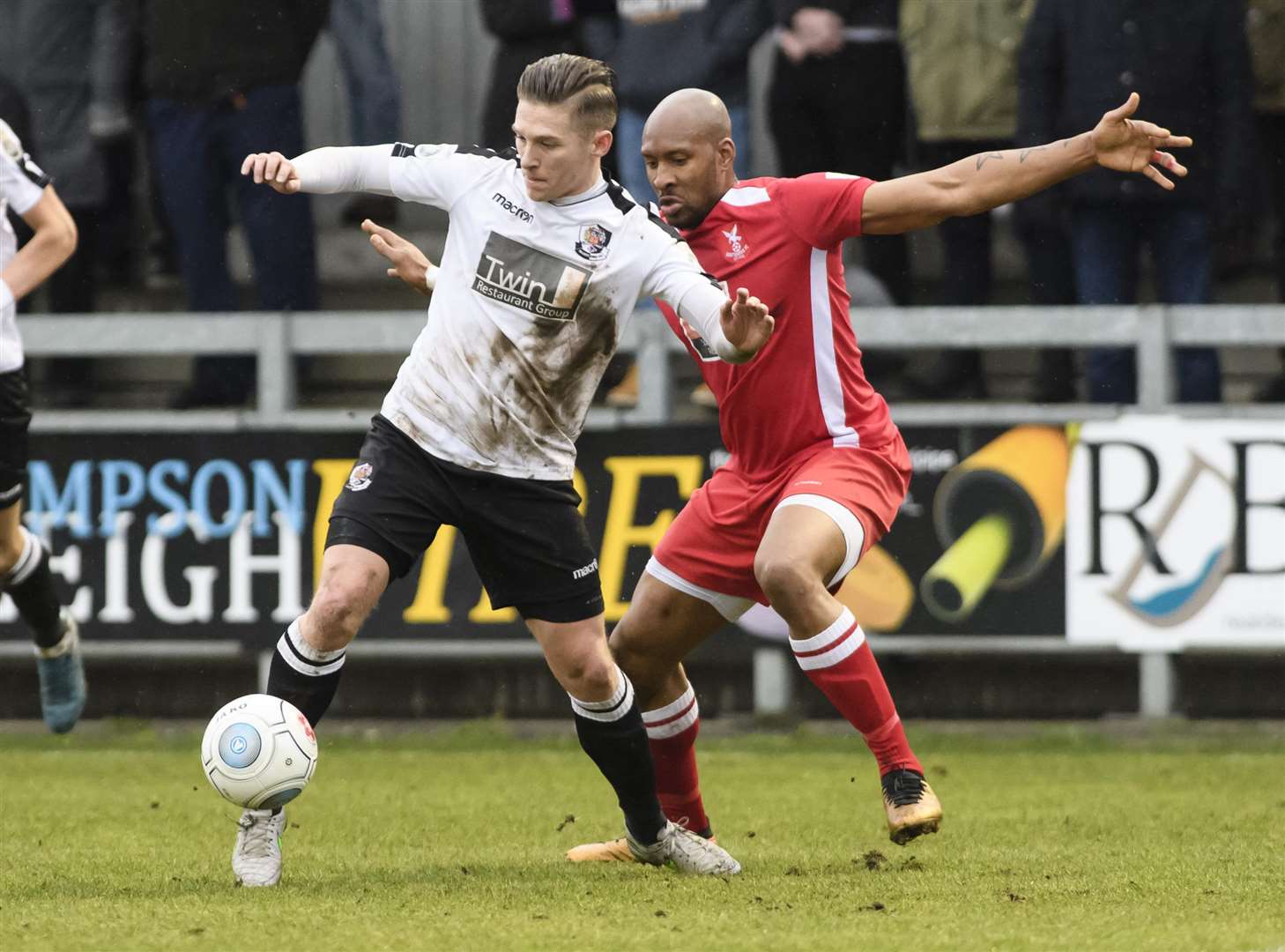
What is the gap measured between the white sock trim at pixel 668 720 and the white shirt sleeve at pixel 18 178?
9.65ft

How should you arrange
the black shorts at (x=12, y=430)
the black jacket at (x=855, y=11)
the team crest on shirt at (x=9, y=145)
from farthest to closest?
the black jacket at (x=855, y=11)
the black shorts at (x=12, y=430)
the team crest on shirt at (x=9, y=145)

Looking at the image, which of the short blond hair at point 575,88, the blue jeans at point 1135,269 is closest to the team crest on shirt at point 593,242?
the short blond hair at point 575,88

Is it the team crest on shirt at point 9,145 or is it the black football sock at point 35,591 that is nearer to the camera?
the team crest on shirt at point 9,145

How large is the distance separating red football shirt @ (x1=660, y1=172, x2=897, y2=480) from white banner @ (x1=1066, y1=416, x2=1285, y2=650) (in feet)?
9.68

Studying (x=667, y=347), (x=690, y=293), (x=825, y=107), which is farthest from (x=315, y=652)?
(x=825, y=107)

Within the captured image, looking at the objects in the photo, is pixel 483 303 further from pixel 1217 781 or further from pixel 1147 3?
pixel 1147 3

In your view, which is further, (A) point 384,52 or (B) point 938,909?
(A) point 384,52

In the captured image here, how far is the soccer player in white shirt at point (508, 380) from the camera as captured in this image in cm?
545

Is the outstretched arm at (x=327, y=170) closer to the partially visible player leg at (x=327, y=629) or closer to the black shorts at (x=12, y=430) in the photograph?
the partially visible player leg at (x=327, y=629)

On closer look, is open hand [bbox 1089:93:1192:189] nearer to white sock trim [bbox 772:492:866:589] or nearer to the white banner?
white sock trim [bbox 772:492:866:589]

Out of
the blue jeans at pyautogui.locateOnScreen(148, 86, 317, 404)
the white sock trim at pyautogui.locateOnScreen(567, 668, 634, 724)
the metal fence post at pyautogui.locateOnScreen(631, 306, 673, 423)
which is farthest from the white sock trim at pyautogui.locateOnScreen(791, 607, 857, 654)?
the blue jeans at pyautogui.locateOnScreen(148, 86, 317, 404)

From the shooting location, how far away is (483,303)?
5570mm

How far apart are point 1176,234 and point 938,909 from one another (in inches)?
192

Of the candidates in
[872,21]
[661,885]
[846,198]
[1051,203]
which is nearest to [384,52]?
[872,21]
